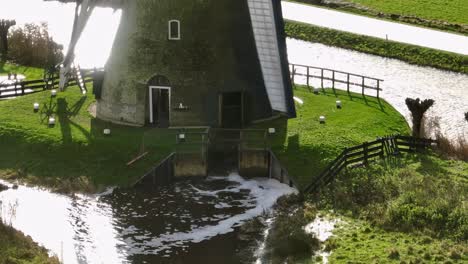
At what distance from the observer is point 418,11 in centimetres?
6341

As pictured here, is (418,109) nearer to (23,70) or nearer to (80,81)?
(80,81)

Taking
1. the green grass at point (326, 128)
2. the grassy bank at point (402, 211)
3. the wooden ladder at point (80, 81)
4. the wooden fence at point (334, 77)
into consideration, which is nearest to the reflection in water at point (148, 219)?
the green grass at point (326, 128)

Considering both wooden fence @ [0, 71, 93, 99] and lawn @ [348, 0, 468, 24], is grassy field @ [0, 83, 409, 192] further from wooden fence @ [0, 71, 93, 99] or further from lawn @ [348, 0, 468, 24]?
lawn @ [348, 0, 468, 24]

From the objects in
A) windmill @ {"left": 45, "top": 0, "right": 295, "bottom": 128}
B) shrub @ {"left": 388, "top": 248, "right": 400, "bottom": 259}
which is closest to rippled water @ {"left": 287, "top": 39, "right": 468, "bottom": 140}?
windmill @ {"left": 45, "top": 0, "right": 295, "bottom": 128}

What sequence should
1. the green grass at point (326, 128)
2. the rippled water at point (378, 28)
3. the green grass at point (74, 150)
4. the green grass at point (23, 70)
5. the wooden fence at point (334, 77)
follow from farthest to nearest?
1. the rippled water at point (378, 28)
2. the green grass at point (23, 70)
3. the wooden fence at point (334, 77)
4. the green grass at point (326, 128)
5. the green grass at point (74, 150)

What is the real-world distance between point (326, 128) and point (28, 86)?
15.0 metres

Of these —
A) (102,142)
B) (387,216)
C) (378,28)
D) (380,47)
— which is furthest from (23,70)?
(387,216)

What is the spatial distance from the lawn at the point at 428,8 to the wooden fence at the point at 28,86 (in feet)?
89.4

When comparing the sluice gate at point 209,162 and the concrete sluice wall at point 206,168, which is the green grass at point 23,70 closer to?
the sluice gate at point 209,162

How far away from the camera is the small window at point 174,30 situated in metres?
35.6

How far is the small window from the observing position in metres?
35.6

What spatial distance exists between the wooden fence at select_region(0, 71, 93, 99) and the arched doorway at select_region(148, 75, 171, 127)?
7.07m

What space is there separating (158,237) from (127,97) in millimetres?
8821

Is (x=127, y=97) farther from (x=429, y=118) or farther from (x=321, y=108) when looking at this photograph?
(x=429, y=118)
